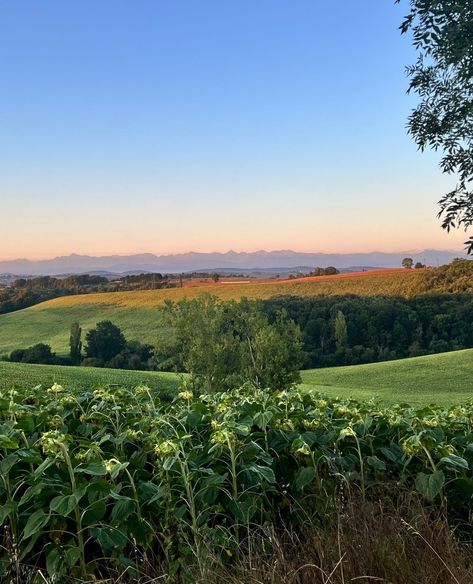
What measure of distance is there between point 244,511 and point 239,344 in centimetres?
2613

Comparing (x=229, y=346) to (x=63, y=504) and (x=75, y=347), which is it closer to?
(x=63, y=504)

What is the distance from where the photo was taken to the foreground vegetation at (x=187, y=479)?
2.95 meters

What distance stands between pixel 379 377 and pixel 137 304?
170 feet

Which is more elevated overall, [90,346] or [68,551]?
[68,551]

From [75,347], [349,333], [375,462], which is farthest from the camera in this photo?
[349,333]

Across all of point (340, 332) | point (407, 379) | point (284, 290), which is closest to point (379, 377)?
point (407, 379)

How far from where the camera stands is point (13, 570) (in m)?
3.02

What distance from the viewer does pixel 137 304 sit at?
285ft

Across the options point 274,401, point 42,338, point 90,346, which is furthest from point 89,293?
point 274,401

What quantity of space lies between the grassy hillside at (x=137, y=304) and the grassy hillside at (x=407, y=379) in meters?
29.0

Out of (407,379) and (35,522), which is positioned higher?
(35,522)

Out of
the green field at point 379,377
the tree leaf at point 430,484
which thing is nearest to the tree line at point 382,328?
the green field at point 379,377

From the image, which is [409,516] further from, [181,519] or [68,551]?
[68,551]

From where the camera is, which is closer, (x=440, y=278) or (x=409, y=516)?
(x=409, y=516)
